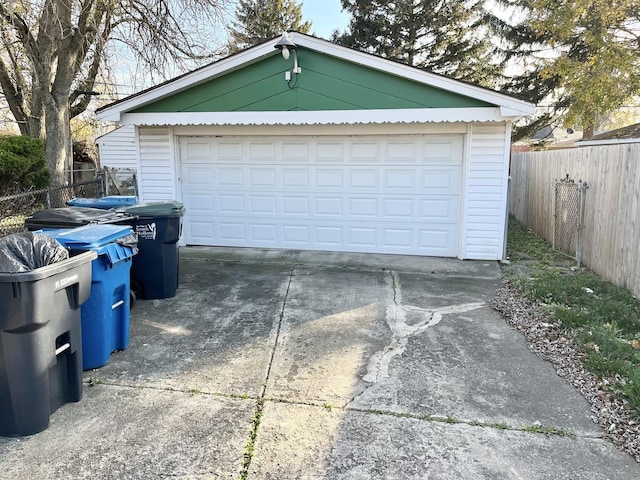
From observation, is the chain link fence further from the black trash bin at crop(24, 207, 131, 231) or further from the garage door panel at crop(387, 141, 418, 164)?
the garage door panel at crop(387, 141, 418, 164)

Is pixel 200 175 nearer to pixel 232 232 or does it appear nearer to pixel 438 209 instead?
pixel 232 232

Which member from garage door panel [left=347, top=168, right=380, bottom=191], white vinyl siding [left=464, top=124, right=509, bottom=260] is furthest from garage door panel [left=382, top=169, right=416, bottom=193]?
white vinyl siding [left=464, top=124, right=509, bottom=260]

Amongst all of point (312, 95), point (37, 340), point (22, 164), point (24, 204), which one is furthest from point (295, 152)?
point (37, 340)

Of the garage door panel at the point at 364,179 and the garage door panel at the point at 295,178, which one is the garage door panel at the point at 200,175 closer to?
the garage door panel at the point at 295,178

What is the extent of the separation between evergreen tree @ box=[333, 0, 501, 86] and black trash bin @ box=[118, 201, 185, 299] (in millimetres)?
17417

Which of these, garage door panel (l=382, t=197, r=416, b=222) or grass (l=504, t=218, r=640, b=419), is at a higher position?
garage door panel (l=382, t=197, r=416, b=222)

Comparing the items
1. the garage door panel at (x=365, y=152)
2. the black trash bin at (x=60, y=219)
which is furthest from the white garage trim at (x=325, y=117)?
the black trash bin at (x=60, y=219)

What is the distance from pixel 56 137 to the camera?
10648 mm

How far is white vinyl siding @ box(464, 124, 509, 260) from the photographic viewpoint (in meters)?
7.50

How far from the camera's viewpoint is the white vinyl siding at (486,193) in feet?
24.6

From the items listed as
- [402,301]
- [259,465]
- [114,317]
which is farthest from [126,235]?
[402,301]

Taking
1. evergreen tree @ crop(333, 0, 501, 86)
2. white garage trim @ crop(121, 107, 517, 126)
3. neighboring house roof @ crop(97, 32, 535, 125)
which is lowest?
white garage trim @ crop(121, 107, 517, 126)

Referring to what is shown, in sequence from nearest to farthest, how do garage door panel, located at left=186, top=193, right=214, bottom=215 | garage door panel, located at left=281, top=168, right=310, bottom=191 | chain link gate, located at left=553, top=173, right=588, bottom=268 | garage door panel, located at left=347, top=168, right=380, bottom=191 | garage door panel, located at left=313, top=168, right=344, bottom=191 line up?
chain link gate, located at left=553, top=173, right=588, bottom=268 < garage door panel, located at left=347, top=168, right=380, bottom=191 < garage door panel, located at left=313, top=168, right=344, bottom=191 < garage door panel, located at left=281, top=168, right=310, bottom=191 < garage door panel, located at left=186, top=193, right=214, bottom=215

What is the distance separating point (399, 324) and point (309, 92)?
14.9 ft
